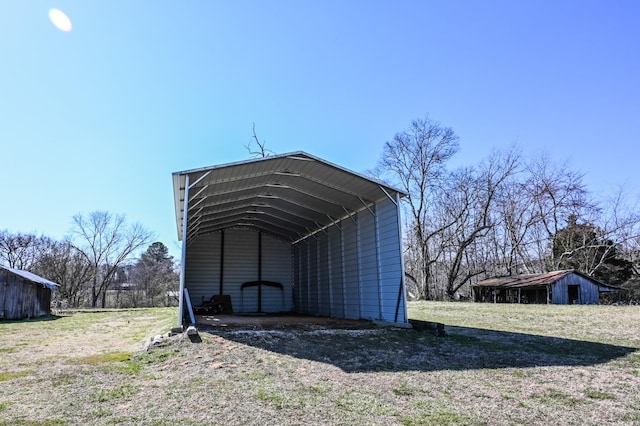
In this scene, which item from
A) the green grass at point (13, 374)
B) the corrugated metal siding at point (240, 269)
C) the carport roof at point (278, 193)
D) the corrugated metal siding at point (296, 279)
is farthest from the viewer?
the corrugated metal siding at point (296, 279)

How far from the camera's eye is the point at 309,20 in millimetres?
9477

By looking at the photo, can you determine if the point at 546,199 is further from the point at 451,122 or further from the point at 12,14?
the point at 12,14

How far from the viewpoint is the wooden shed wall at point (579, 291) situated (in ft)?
66.4

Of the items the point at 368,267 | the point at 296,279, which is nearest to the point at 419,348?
the point at 368,267

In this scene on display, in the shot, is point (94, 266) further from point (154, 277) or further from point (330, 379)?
point (330, 379)

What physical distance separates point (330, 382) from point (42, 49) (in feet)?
27.5

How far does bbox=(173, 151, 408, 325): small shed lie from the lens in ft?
32.3

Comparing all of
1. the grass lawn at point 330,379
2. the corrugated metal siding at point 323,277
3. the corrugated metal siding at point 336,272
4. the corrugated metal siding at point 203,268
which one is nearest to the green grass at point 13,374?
the grass lawn at point 330,379

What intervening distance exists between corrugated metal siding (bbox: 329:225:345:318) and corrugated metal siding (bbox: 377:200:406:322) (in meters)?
3.13

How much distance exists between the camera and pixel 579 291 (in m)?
21.0

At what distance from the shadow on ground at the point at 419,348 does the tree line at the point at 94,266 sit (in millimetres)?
23950

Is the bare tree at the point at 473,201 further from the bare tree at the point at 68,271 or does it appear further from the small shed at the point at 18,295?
the bare tree at the point at 68,271

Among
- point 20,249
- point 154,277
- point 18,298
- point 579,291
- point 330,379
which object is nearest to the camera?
point 330,379

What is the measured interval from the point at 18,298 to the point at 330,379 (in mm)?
16228
